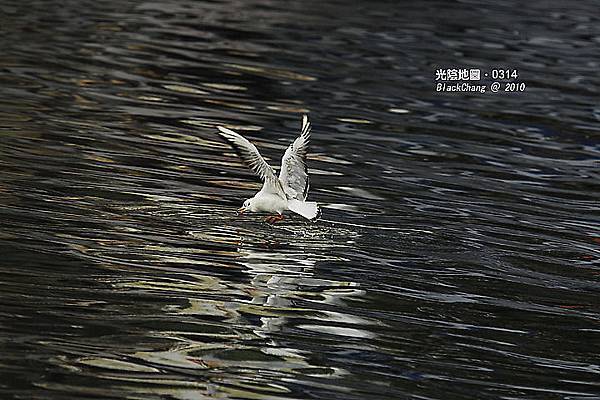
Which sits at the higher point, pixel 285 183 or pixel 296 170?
pixel 296 170

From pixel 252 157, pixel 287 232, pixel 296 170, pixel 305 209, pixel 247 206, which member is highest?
pixel 252 157

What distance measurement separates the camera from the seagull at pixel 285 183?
1218 centimetres

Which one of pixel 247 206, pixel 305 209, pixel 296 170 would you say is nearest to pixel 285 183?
pixel 296 170

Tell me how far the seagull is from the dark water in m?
0.31

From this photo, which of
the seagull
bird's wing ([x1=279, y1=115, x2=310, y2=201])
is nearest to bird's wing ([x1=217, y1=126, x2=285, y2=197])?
the seagull

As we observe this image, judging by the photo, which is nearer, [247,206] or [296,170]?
[247,206]

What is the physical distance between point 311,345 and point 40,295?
6.54 feet

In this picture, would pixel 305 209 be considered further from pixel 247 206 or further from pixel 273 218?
pixel 273 218

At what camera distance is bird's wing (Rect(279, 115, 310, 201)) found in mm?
12633

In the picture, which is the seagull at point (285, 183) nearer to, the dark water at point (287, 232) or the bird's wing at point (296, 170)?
the bird's wing at point (296, 170)

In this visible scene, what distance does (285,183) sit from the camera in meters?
12.8

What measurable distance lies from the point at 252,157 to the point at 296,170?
735 mm

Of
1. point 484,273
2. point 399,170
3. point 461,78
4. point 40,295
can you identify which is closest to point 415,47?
point 461,78

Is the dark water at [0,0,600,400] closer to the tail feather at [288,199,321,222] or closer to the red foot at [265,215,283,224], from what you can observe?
the red foot at [265,215,283,224]
